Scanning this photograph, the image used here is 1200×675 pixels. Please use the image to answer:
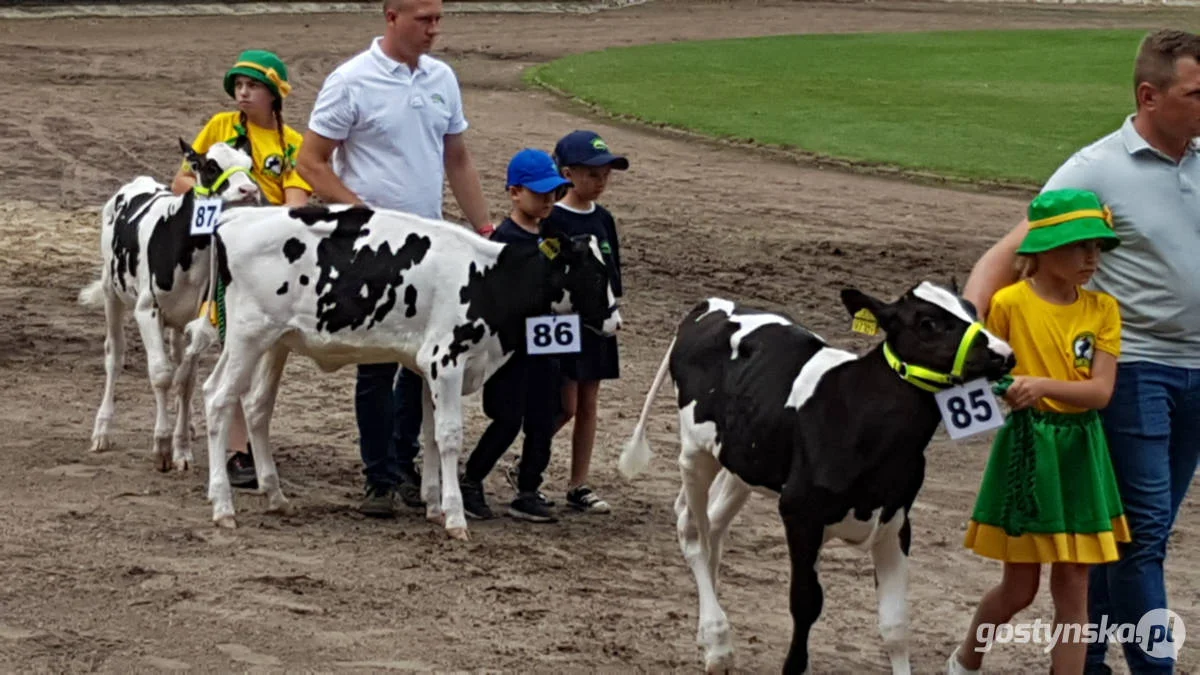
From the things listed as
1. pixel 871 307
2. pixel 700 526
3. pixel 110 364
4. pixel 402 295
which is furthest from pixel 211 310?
pixel 871 307

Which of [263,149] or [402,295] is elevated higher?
[263,149]

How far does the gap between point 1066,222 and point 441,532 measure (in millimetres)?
3508

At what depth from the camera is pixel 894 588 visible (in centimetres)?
618

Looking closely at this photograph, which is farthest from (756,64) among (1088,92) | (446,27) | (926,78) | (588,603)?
(588,603)

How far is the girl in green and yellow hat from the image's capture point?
8945 mm

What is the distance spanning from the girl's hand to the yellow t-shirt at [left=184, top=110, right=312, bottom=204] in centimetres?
448

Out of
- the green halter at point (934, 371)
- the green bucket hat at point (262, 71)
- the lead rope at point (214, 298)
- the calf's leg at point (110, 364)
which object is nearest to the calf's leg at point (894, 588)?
the green halter at point (934, 371)

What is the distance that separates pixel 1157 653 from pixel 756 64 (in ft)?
74.8

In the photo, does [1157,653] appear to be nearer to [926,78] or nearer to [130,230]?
[130,230]

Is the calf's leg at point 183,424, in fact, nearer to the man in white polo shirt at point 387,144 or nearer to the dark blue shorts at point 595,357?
the man in white polo shirt at point 387,144

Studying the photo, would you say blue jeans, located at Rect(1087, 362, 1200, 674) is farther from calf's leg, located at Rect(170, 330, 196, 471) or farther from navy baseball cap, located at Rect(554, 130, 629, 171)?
calf's leg, located at Rect(170, 330, 196, 471)

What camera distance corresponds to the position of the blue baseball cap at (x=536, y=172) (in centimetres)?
818

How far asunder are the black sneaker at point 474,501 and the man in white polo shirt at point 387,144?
305 mm

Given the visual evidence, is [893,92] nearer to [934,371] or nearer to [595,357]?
[595,357]
